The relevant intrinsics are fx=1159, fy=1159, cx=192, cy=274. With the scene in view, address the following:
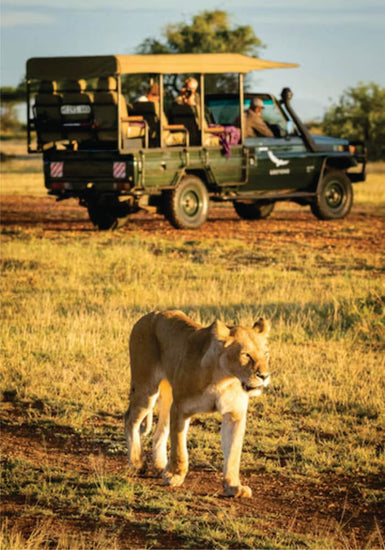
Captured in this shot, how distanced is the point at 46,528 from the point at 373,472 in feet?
6.09

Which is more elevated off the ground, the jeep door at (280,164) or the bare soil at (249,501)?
the jeep door at (280,164)

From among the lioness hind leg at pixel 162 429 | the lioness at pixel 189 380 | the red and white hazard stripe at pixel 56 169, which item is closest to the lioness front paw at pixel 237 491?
the lioness at pixel 189 380

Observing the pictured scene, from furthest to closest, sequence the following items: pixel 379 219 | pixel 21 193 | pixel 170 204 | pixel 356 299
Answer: pixel 21 193 → pixel 379 219 → pixel 170 204 → pixel 356 299

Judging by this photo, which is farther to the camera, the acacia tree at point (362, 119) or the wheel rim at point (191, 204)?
the acacia tree at point (362, 119)

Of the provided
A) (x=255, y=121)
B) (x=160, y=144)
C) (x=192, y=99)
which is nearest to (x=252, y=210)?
(x=255, y=121)

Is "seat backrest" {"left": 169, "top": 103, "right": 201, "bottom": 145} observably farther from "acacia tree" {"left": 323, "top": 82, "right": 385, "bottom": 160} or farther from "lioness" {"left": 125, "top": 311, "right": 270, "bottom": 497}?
"acacia tree" {"left": 323, "top": 82, "right": 385, "bottom": 160}

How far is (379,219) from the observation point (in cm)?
2055

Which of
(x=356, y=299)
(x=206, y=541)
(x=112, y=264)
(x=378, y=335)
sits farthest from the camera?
(x=112, y=264)

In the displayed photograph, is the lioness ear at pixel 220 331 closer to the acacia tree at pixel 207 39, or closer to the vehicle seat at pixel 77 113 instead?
the vehicle seat at pixel 77 113

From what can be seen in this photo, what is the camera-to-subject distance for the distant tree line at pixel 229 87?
40969 millimetres

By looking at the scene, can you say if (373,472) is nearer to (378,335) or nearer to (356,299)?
(378,335)

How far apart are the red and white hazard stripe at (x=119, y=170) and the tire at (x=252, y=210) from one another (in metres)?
4.19

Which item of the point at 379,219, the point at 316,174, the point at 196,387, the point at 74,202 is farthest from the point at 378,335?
the point at 74,202

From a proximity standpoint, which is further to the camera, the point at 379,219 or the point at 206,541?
the point at 379,219
